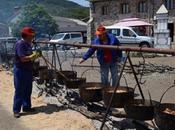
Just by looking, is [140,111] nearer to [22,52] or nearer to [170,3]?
[22,52]

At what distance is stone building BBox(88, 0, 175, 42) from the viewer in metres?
38.8

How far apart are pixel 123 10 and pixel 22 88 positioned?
116ft

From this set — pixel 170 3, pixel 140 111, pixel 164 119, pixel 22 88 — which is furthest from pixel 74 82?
pixel 170 3

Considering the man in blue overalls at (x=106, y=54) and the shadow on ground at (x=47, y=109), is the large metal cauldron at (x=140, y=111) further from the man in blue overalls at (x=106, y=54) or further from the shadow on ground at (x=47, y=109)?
the shadow on ground at (x=47, y=109)

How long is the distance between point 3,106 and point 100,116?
3020 mm

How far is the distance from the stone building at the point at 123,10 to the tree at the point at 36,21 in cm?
831

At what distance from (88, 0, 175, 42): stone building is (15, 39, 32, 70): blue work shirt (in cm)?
3036

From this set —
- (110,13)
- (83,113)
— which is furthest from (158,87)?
(110,13)

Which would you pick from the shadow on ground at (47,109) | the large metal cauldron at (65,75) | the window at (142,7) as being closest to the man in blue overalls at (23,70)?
the shadow on ground at (47,109)

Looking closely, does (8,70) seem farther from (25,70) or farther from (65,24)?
(65,24)

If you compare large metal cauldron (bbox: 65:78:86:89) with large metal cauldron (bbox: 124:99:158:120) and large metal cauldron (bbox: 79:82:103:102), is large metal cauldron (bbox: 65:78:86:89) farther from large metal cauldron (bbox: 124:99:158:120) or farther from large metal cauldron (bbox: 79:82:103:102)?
large metal cauldron (bbox: 124:99:158:120)

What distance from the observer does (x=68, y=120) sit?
777cm

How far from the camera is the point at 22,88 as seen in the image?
8609 mm

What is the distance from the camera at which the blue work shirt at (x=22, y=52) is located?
8.30 m
